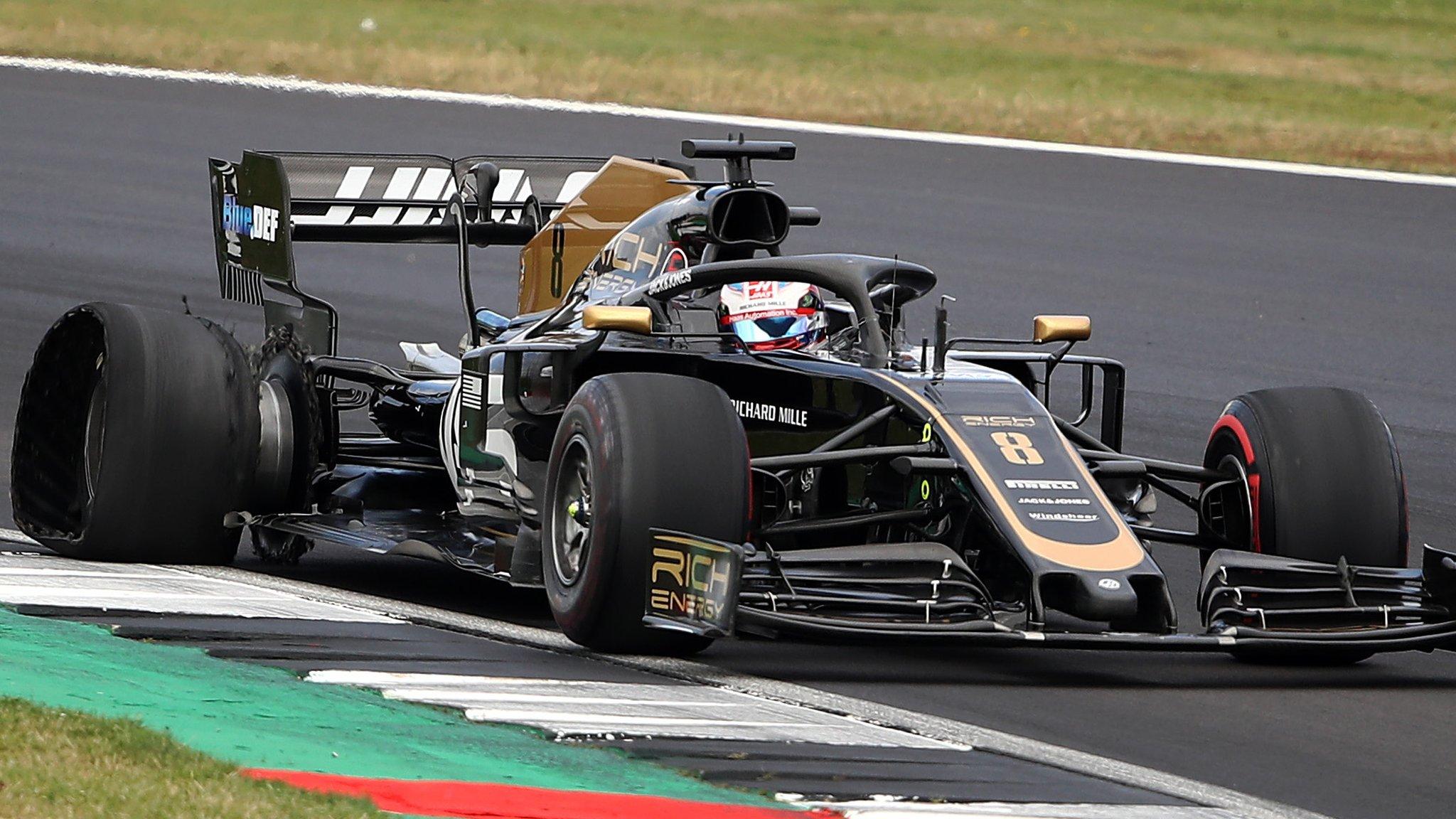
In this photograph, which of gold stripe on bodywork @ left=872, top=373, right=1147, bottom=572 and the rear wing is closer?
gold stripe on bodywork @ left=872, top=373, right=1147, bottom=572

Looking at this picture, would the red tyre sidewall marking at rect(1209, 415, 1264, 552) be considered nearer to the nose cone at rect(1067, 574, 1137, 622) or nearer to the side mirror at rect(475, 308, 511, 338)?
the nose cone at rect(1067, 574, 1137, 622)

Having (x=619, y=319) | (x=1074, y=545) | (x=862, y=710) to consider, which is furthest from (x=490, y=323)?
(x=862, y=710)

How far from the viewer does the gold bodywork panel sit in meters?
9.44

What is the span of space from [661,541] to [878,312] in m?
1.49

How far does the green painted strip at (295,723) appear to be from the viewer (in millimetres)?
5434

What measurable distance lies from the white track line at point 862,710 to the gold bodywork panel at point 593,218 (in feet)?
5.97

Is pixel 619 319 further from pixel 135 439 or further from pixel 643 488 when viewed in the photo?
pixel 135 439

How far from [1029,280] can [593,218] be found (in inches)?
234

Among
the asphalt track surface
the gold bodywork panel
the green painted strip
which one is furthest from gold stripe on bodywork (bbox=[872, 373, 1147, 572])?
the gold bodywork panel

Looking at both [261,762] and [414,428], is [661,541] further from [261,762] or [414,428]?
[414,428]

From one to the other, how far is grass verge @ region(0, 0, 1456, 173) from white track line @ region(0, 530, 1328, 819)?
11.7m

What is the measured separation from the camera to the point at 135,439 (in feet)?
27.1

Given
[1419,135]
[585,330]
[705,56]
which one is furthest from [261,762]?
[705,56]

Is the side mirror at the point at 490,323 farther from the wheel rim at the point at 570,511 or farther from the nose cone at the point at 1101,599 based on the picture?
the nose cone at the point at 1101,599
